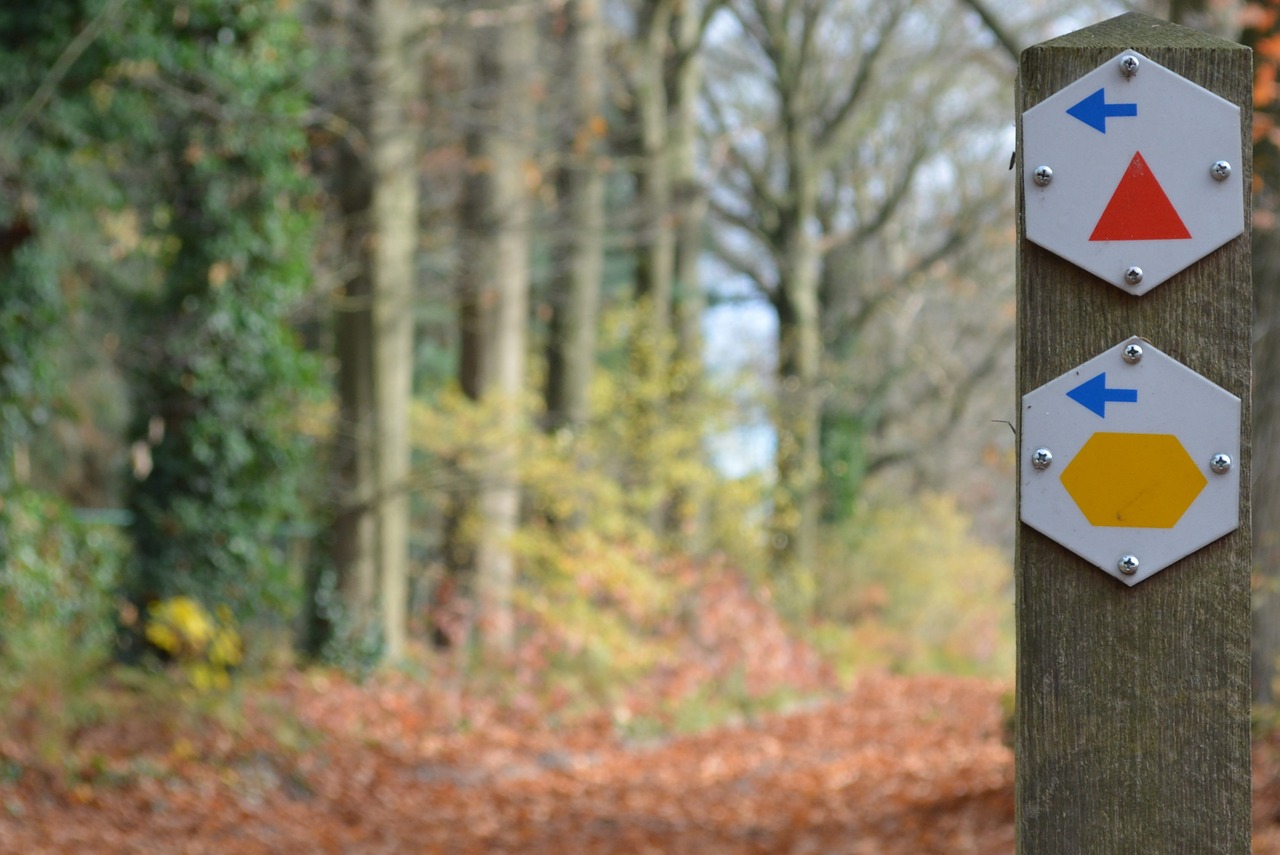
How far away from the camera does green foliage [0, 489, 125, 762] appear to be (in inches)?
367

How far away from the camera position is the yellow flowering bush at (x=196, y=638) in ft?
35.9

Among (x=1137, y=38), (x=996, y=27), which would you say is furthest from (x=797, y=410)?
(x=1137, y=38)

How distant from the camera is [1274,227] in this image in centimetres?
791

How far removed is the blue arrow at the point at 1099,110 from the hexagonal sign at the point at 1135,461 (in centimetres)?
35

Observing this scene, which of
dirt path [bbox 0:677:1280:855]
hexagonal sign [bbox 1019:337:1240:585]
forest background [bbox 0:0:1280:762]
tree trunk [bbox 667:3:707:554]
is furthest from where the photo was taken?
tree trunk [bbox 667:3:707:554]

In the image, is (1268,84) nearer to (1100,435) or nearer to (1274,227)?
(1274,227)

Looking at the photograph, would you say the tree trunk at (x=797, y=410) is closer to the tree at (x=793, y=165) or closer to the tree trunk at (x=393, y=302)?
the tree at (x=793, y=165)

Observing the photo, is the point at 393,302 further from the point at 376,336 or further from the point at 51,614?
the point at 51,614

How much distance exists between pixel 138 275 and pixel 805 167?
1035 cm

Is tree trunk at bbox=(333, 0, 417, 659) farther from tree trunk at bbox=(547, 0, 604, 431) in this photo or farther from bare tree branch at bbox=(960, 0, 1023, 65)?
bare tree branch at bbox=(960, 0, 1023, 65)

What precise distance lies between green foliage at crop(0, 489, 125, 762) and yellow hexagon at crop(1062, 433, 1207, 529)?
319 inches

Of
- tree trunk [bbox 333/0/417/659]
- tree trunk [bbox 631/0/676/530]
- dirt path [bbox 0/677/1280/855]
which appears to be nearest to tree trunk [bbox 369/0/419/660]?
tree trunk [bbox 333/0/417/659]

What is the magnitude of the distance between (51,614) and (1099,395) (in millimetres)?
9874

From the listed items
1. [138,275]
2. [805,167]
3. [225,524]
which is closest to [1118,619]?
[225,524]
